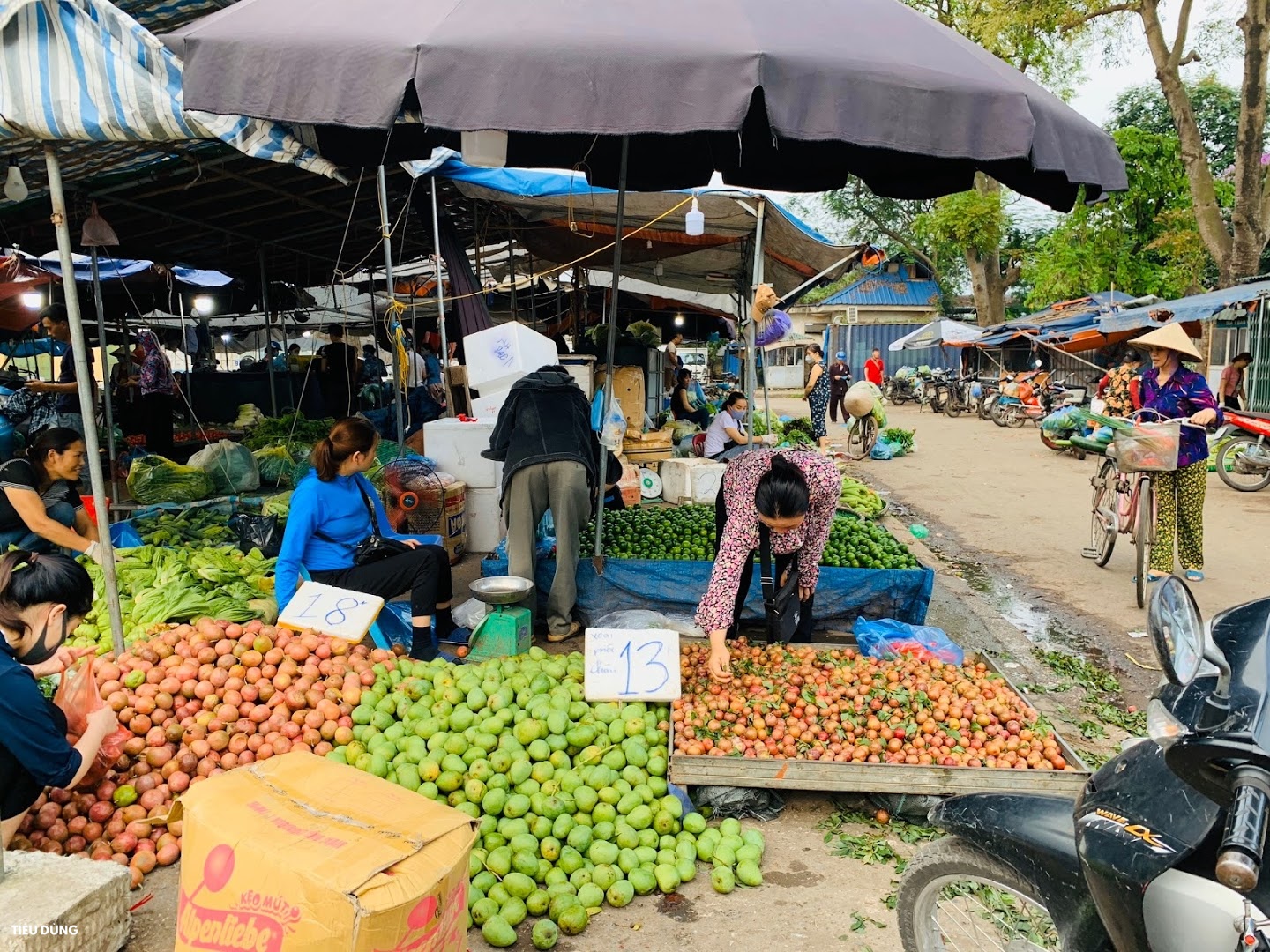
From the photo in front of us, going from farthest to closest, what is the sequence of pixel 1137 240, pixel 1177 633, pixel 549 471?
pixel 1137 240 < pixel 549 471 < pixel 1177 633

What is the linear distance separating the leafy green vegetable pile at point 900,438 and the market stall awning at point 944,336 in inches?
445

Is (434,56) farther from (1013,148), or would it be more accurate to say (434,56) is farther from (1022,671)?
(1022,671)

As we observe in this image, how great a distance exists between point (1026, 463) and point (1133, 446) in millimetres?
9232

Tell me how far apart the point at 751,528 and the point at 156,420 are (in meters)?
9.19

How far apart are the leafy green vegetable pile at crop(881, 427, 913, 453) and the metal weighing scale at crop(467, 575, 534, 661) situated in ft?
41.9

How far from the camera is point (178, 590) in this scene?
4.46 meters

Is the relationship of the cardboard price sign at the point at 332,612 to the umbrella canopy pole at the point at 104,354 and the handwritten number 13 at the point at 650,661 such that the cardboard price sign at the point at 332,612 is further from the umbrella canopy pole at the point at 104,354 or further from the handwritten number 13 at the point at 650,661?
the umbrella canopy pole at the point at 104,354

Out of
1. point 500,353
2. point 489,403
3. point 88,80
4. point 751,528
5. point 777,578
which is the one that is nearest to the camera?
point 88,80

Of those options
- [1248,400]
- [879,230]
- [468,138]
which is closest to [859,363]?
[879,230]

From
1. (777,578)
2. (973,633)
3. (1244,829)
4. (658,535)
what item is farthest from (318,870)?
(973,633)

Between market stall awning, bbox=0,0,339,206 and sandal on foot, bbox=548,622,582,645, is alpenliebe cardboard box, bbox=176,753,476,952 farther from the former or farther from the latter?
sandal on foot, bbox=548,622,582,645

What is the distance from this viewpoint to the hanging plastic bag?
4.28 meters

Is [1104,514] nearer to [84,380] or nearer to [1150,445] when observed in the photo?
[1150,445]

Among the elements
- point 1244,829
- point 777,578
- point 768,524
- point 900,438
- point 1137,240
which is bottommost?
point 900,438
